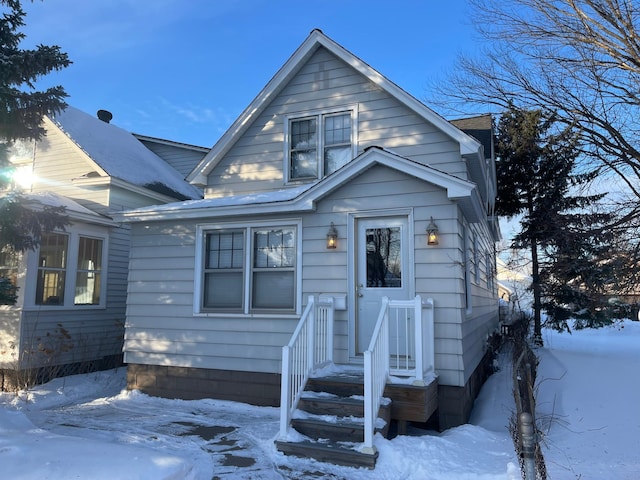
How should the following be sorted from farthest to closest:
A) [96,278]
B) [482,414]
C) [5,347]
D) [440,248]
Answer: [96,278] → [5,347] → [482,414] → [440,248]

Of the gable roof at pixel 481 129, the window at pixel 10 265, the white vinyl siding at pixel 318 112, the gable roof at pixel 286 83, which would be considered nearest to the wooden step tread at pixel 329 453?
the white vinyl siding at pixel 318 112

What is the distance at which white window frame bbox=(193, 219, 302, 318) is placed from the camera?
7.09 meters

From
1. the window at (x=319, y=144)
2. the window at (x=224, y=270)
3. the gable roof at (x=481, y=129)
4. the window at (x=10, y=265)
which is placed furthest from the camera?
the gable roof at (x=481, y=129)

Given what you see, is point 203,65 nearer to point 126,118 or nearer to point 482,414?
point 126,118

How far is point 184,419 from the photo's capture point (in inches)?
250

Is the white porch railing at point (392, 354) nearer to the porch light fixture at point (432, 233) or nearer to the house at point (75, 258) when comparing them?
the porch light fixture at point (432, 233)

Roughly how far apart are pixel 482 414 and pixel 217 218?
5303 millimetres

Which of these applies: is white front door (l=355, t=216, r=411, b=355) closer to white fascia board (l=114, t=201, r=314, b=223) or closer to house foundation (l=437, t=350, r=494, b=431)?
white fascia board (l=114, t=201, r=314, b=223)

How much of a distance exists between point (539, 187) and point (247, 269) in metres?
12.0

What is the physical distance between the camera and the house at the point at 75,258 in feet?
29.3

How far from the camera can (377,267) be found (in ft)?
22.1

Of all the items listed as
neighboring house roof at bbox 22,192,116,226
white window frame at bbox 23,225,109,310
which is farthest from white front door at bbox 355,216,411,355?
white window frame at bbox 23,225,109,310

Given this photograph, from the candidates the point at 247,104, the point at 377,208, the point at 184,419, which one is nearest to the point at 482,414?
the point at 377,208

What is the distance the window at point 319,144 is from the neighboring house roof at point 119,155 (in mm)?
5041
